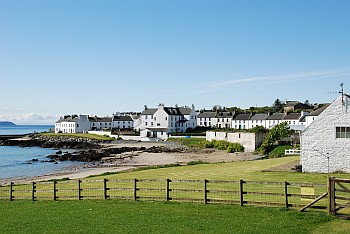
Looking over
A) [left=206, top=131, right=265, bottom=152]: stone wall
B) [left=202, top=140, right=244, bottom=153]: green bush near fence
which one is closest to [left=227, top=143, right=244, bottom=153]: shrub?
[left=202, top=140, right=244, bottom=153]: green bush near fence

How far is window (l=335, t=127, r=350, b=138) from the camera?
106 feet

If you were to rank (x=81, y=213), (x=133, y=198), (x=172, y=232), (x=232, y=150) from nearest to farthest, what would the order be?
(x=172, y=232) < (x=81, y=213) < (x=133, y=198) < (x=232, y=150)

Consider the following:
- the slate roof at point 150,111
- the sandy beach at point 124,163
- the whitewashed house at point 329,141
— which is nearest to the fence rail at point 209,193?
the whitewashed house at point 329,141

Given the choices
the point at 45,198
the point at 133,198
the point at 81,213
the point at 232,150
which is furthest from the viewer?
the point at 232,150

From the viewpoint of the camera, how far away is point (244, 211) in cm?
1758

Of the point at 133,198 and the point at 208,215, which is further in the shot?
the point at 133,198

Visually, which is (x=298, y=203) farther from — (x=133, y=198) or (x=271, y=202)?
(x=133, y=198)

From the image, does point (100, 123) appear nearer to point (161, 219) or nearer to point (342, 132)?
point (342, 132)

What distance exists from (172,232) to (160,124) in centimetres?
11784

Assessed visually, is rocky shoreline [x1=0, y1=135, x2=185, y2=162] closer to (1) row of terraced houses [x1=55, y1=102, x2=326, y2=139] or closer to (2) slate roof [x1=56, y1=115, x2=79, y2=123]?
(1) row of terraced houses [x1=55, y1=102, x2=326, y2=139]

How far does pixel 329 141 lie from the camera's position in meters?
32.9

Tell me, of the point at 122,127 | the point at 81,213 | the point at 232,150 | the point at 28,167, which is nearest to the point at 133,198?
the point at 81,213

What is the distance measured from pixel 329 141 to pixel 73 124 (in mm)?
127871

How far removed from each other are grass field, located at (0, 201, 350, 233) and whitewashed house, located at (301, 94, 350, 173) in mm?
17124
